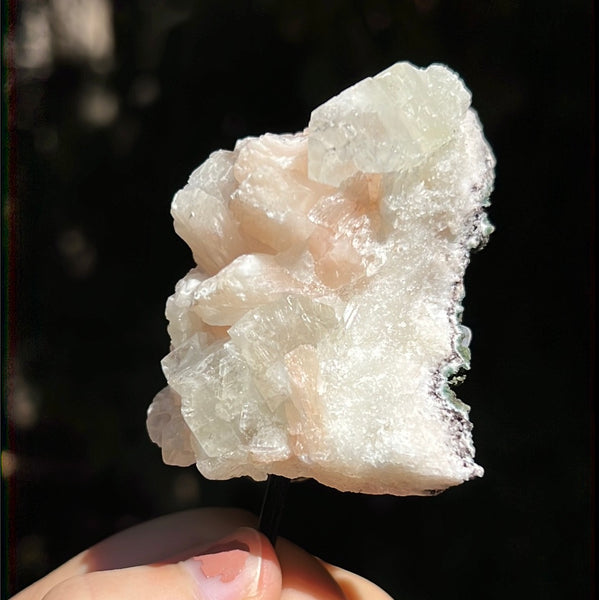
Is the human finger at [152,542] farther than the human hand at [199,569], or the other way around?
the human finger at [152,542]

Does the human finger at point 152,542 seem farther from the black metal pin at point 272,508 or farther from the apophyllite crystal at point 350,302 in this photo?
the apophyllite crystal at point 350,302

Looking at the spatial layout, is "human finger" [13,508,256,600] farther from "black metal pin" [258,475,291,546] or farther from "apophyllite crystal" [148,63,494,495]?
"apophyllite crystal" [148,63,494,495]

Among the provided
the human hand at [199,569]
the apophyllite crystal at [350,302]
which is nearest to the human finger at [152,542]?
the human hand at [199,569]

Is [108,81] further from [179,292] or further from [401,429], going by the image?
[401,429]

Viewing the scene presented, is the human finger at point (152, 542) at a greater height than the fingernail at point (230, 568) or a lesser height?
lesser

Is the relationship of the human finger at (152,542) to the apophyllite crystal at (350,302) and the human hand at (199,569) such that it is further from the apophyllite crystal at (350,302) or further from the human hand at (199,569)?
the apophyllite crystal at (350,302)

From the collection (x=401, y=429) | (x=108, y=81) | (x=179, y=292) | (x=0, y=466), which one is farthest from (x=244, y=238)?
(x=0, y=466)

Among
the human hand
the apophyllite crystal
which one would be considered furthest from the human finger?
the apophyllite crystal

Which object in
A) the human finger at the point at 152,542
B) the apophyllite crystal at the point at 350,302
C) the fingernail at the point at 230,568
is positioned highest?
the apophyllite crystal at the point at 350,302
